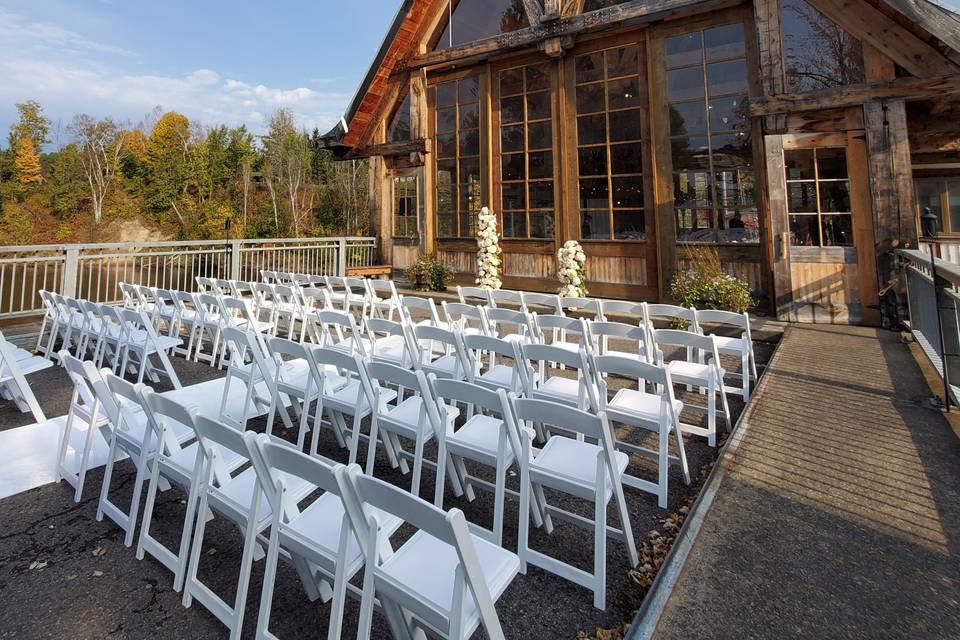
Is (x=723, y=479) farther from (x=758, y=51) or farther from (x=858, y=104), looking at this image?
(x=758, y=51)

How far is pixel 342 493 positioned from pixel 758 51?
8173 millimetres

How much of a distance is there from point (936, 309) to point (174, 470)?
17.1 feet

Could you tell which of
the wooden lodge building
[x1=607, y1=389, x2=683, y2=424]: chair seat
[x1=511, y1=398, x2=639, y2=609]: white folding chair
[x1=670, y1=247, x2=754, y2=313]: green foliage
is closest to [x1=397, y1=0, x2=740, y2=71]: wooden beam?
the wooden lodge building

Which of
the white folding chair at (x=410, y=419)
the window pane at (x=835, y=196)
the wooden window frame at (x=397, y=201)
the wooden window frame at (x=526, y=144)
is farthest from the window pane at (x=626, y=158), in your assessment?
the white folding chair at (x=410, y=419)

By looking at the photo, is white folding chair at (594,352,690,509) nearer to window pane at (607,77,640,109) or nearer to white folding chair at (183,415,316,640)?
white folding chair at (183,415,316,640)

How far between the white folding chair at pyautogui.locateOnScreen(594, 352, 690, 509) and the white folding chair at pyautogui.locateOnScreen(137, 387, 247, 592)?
72.8 inches

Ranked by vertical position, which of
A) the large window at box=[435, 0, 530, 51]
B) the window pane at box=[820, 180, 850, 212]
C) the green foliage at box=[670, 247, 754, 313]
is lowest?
the green foliage at box=[670, 247, 754, 313]

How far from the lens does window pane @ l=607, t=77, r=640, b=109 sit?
7907mm

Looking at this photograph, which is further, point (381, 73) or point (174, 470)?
point (381, 73)

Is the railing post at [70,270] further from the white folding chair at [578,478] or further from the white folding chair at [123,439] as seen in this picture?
the white folding chair at [578,478]

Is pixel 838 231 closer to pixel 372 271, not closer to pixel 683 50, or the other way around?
pixel 683 50

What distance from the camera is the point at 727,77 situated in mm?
7074

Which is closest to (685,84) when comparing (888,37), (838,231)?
(888,37)

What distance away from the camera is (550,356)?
9.12 feet
